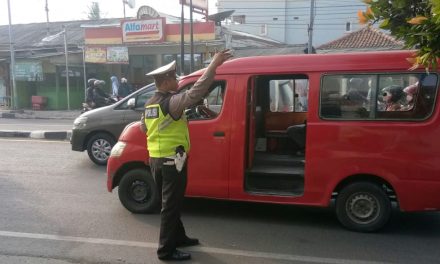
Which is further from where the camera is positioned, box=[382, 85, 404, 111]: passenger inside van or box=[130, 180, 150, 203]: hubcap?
box=[130, 180, 150, 203]: hubcap

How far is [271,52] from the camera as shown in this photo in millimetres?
21703

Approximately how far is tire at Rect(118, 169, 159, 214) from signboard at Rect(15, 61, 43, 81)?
19.4 metres

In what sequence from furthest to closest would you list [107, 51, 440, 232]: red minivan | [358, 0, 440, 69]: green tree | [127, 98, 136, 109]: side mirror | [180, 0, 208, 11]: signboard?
[180, 0, 208, 11]: signboard → [127, 98, 136, 109]: side mirror → [107, 51, 440, 232]: red minivan → [358, 0, 440, 69]: green tree

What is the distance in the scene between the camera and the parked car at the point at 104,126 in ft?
28.6

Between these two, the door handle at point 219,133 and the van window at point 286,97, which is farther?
the van window at point 286,97

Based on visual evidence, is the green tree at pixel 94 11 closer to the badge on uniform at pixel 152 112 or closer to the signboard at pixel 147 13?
the signboard at pixel 147 13

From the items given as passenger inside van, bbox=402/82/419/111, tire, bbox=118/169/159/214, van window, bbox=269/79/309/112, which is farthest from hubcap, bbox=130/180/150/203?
passenger inside van, bbox=402/82/419/111

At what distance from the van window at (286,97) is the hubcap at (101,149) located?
378 centimetres

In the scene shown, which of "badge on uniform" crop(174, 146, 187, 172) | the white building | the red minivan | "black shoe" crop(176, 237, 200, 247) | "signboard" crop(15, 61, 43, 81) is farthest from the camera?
the white building

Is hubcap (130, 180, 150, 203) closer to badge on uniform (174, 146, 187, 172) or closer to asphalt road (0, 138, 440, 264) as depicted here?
asphalt road (0, 138, 440, 264)

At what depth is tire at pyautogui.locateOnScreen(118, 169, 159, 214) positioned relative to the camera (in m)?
5.77

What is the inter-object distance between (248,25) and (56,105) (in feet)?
82.3

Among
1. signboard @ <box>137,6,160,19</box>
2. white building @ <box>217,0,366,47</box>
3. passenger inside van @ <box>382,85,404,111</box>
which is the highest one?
white building @ <box>217,0,366,47</box>

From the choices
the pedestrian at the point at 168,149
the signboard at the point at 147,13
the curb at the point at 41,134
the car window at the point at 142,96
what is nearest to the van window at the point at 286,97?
the pedestrian at the point at 168,149
